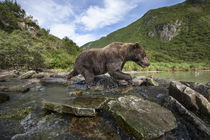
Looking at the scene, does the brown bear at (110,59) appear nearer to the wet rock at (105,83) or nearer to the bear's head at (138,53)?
the bear's head at (138,53)

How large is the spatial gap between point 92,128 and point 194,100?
8.30ft

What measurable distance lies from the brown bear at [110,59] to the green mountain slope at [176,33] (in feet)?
225

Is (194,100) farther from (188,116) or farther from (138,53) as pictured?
(138,53)

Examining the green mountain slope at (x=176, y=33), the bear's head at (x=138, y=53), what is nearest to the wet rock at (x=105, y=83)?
the bear's head at (x=138, y=53)

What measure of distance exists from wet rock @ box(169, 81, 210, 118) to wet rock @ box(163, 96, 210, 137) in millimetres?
322

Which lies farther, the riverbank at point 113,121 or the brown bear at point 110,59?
the brown bear at point 110,59

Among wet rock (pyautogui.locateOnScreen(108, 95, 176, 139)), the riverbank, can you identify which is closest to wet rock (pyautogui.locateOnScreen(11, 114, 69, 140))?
the riverbank

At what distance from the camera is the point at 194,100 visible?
9.00 feet

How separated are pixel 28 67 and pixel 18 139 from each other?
26.3m

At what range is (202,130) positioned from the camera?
6.57 feet

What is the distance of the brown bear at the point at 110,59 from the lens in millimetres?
4203

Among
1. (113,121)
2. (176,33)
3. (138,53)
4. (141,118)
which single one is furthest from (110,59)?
(176,33)

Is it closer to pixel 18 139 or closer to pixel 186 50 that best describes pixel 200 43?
pixel 186 50

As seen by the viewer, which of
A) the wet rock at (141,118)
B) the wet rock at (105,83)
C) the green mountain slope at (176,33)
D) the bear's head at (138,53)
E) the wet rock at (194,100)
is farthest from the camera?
the green mountain slope at (176,33)
